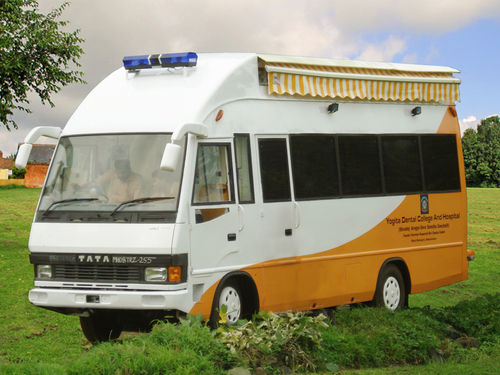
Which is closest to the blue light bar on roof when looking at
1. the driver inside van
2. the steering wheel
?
the driver inside van

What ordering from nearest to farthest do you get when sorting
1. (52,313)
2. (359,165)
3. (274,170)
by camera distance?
(274,170) < (359,165) < (52,313)

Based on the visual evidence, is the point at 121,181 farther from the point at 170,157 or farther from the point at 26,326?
the point at 26,326

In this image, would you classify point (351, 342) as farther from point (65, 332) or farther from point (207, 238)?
point (65, 332)

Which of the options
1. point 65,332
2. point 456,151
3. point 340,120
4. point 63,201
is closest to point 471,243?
point 456,151

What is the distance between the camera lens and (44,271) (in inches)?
382

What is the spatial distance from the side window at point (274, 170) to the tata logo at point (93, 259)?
8.21 feet

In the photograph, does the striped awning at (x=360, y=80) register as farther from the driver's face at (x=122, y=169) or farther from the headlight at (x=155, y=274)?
the headlight at (x=155, y=274)

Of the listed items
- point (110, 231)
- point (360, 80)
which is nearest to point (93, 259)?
point (110, 231)

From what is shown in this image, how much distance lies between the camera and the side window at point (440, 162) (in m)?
13.9

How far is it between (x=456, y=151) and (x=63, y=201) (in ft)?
24.8

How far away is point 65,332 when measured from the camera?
39.6 ft

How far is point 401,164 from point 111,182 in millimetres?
5591

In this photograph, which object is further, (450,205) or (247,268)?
(450,205)

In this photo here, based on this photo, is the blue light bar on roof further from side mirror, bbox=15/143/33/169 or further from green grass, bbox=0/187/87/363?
green grass, bbox=0/187/87/363
